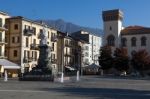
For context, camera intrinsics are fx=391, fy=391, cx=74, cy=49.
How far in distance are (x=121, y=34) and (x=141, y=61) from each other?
1765 cm

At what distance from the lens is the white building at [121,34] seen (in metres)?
115

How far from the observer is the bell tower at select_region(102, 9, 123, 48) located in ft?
385

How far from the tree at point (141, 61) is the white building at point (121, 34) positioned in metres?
9.70

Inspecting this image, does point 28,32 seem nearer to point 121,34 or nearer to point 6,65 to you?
point 6,65

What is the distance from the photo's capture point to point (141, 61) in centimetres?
10319

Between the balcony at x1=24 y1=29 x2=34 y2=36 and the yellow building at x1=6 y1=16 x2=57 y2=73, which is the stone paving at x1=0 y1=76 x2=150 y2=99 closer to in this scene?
the yellow building at x1=6 y1=16 x2=57 y2=73

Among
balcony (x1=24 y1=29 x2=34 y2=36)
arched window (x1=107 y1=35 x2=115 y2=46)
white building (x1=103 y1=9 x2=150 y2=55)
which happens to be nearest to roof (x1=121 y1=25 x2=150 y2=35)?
white building (x1=103 y1=9 x2=150 y2=55)

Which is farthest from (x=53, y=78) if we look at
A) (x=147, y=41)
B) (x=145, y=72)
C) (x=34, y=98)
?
(x=147, y=41)

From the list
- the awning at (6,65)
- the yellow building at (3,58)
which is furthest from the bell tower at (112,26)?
the awning at (6,65)

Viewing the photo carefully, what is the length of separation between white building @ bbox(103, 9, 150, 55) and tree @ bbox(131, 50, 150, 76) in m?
9.70

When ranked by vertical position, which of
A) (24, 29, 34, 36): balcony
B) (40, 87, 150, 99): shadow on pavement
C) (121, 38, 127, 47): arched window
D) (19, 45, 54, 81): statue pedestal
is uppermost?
(121, 38, 127, 47): arched window

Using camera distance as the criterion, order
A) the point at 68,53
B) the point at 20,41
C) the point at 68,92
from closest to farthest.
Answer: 1. the point at 68,92
2. the point at 20,41
3. the point at 68,53

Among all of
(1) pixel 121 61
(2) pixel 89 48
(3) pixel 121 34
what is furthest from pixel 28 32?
(2) pixel 89 48

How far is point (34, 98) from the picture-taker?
19.8 m
